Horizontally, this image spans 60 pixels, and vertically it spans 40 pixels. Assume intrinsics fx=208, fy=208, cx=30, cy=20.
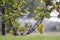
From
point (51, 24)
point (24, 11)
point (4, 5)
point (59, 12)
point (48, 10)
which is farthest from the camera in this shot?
point (51, 24)

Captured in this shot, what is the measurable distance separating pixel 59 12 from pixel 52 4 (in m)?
0.15

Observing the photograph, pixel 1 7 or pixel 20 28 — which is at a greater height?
pixel 1 7

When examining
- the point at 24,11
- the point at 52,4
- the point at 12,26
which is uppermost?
the point at 52,4

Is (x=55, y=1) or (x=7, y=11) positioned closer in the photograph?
(x=55, y=1)

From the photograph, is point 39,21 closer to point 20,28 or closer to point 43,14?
point 20,28

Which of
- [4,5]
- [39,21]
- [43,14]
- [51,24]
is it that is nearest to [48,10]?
[43,14]

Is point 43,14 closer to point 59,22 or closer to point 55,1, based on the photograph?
point 55,1

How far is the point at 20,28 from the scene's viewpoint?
329cm

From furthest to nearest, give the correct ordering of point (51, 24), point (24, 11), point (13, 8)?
1. point (51, 24)
2. point (24, 11)
3. point (13, 8)

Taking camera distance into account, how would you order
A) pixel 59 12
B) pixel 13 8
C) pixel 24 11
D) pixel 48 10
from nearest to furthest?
1. pixel 59 12
2. pixel 48 10
3. pixel 13 8
4. pixel 24 11

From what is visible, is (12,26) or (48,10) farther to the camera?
(12,26)

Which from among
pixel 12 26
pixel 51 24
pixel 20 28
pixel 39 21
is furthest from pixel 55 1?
pixel 51 24

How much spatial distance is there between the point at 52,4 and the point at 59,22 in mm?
14845

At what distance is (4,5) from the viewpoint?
3170 millimetres
